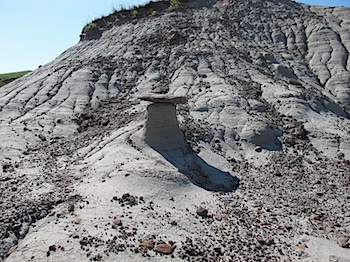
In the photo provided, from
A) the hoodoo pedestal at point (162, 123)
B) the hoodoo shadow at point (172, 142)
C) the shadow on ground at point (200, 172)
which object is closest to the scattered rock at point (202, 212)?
the shadow on ground at point (200, 172)

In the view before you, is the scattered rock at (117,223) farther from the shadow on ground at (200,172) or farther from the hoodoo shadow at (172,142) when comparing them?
the hoodoo shadow at (172,142)

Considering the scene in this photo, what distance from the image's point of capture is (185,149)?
798cm

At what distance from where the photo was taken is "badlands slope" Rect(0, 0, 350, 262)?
529cm

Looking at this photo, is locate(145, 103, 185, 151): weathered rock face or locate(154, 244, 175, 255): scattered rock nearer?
locate(154, 244, 175, 255): scattered rock

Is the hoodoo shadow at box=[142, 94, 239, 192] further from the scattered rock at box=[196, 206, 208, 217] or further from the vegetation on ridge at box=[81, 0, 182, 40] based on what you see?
the vegetation on ridge at box=[81, 0, 182, 40]

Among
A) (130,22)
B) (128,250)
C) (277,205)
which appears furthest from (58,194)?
(130,22)

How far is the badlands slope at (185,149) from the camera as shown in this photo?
5.29 m

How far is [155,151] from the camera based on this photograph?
767 cm

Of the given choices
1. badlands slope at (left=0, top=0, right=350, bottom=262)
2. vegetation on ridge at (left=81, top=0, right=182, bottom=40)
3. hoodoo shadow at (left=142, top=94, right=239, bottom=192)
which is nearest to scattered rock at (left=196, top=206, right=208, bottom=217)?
badlands slope at (left=0, top=0, right=350, bottom=262)

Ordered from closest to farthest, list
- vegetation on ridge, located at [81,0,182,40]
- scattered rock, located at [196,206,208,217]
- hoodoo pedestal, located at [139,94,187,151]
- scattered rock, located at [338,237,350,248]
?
scattered rock, located at [338,237,350,248], scattered rock, located at [196,206,208,217], hoodoo pedestal, located at [139,94,187,151], vegetation on ridge, located at [81,0,182,40]

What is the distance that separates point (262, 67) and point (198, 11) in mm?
6222

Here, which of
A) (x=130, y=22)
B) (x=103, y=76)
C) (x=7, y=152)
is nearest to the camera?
(x=7, y=152)

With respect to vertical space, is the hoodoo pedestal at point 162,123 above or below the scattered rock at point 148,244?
above

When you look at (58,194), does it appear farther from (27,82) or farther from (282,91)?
(27,82)
